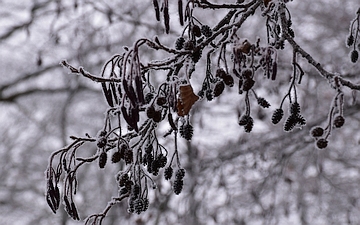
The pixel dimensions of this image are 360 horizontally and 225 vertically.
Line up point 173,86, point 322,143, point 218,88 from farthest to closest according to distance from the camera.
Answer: point 322,143 < point 218,88 < point 173,86

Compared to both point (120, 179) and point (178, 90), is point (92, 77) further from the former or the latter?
point (120, 179)

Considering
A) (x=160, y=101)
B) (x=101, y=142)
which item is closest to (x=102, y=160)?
(x=101, y=142)

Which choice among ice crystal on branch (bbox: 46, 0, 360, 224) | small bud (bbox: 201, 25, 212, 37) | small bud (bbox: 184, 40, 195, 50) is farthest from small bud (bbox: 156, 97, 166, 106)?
small bud (bbox: 201, 25, 212, 37)

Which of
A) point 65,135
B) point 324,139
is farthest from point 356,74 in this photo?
point 65,135

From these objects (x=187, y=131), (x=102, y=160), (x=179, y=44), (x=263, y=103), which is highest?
(x=179, y=44)

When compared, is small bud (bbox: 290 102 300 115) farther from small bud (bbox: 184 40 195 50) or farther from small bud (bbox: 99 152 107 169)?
small bud (bbox: 99 152 107 169)

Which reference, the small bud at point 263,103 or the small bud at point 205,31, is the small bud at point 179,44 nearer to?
the small bud at point 205,31

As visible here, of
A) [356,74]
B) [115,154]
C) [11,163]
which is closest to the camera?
[115,154]

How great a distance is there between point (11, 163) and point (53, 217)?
1564 mm

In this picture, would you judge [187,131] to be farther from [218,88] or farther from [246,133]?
[246,133]

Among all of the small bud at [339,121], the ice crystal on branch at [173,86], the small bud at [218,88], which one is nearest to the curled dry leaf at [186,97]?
the ice crystal on branch at [173,86]

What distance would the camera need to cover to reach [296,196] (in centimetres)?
673

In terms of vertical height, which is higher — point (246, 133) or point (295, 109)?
Answer: point (246, 133)

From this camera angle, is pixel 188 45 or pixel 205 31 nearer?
pixel 188 45
